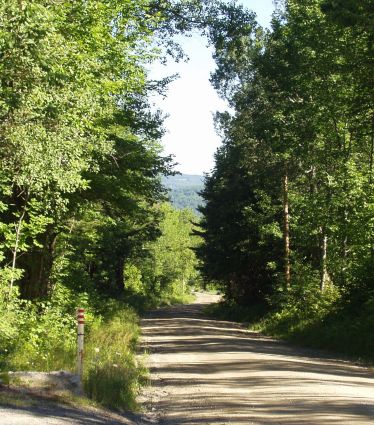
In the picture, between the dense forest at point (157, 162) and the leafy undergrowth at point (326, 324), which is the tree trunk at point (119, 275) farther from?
the leafy undergrowth at point (326, 324)

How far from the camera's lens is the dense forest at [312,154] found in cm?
2028

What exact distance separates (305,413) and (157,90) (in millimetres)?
16606

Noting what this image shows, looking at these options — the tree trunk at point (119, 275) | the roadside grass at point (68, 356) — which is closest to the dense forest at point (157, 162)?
the roadside grass at point (68, 356)

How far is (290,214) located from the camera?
34094 mm

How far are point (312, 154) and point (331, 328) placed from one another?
28.1 feet

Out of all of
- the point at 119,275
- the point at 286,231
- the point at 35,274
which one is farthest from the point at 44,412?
the point at 119,275

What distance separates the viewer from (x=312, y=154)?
2780 cm

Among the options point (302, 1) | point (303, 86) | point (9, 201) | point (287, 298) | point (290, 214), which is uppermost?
point (302, 1)

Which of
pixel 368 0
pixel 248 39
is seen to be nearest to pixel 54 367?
pixel 368 0

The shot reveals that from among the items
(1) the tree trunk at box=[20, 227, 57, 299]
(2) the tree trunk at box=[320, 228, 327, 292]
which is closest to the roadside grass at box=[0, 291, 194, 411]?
(1) the tree trunk at box=[20, 227, 57, 299]

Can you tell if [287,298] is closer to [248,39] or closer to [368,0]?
[248,39]

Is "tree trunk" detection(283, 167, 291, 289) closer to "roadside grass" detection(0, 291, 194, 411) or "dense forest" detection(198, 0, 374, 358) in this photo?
"dense forest" detection(198, 0, 374, 358)

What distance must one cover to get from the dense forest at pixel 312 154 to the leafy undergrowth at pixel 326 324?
2.6 inches

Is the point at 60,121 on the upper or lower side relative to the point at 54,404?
upper
